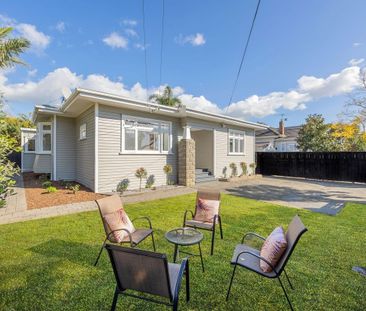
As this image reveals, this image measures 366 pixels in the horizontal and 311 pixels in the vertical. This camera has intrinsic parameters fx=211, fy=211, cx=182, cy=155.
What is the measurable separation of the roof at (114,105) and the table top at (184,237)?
646 centimetres

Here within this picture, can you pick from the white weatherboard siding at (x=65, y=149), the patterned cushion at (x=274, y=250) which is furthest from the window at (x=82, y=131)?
the patterned cushion at (x=274, y=250)

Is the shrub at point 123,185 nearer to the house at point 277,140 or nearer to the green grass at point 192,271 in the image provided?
the green grass at point 192,271

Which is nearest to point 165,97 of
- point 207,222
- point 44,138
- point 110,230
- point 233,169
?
point 233,169

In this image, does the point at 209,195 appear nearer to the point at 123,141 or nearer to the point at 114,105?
the point at 123,141

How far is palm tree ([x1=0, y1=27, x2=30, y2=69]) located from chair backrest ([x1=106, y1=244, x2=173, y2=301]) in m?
7.35

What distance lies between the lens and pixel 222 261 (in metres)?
3.49

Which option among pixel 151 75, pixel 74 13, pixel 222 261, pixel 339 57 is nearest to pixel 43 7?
pixel 74 13

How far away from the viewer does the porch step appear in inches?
486

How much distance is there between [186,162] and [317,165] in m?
9.95

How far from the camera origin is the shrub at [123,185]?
29.7 ft

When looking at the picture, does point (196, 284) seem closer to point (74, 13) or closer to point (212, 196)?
point (212, 196)

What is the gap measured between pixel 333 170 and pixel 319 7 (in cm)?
1079

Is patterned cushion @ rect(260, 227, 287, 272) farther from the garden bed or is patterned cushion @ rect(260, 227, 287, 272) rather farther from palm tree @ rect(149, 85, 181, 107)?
palm tree @ rect(149, 85, 181, 107)

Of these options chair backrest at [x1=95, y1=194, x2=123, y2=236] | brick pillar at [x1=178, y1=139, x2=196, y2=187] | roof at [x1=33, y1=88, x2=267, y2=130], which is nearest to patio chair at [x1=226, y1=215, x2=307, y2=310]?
chair backrest at [x1=95, y1=194, x2=123, y2=236]
